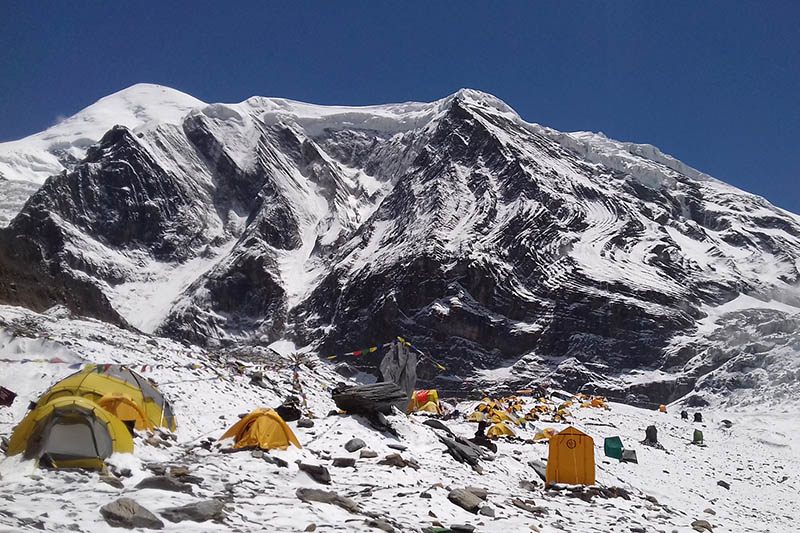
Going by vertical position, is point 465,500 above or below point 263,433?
below

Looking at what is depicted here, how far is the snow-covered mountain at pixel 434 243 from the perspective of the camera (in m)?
91.4

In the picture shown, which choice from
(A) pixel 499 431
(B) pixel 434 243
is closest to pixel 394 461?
(A) pixel 499 431

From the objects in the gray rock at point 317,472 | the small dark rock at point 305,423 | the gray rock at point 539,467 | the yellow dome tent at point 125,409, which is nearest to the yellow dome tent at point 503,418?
the gray rock at point 539,467

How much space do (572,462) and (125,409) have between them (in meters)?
11.6

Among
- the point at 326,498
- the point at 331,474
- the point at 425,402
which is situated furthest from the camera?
the point at 425,402

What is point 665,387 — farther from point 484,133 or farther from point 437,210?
point 484,133

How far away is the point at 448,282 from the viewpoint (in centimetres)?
10206

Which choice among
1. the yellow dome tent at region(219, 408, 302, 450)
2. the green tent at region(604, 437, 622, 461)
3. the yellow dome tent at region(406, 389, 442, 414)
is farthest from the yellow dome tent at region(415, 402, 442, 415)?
the yellow dome tent at region(219, 408, 302, 450)

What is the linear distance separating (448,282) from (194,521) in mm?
93621

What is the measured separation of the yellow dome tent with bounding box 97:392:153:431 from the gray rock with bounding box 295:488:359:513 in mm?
5350

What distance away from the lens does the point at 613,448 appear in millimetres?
24719

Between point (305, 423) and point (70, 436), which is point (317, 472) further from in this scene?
point (70, 436)

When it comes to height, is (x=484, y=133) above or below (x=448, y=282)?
above

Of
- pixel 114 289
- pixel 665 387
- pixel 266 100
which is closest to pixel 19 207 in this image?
pixel 114 289
